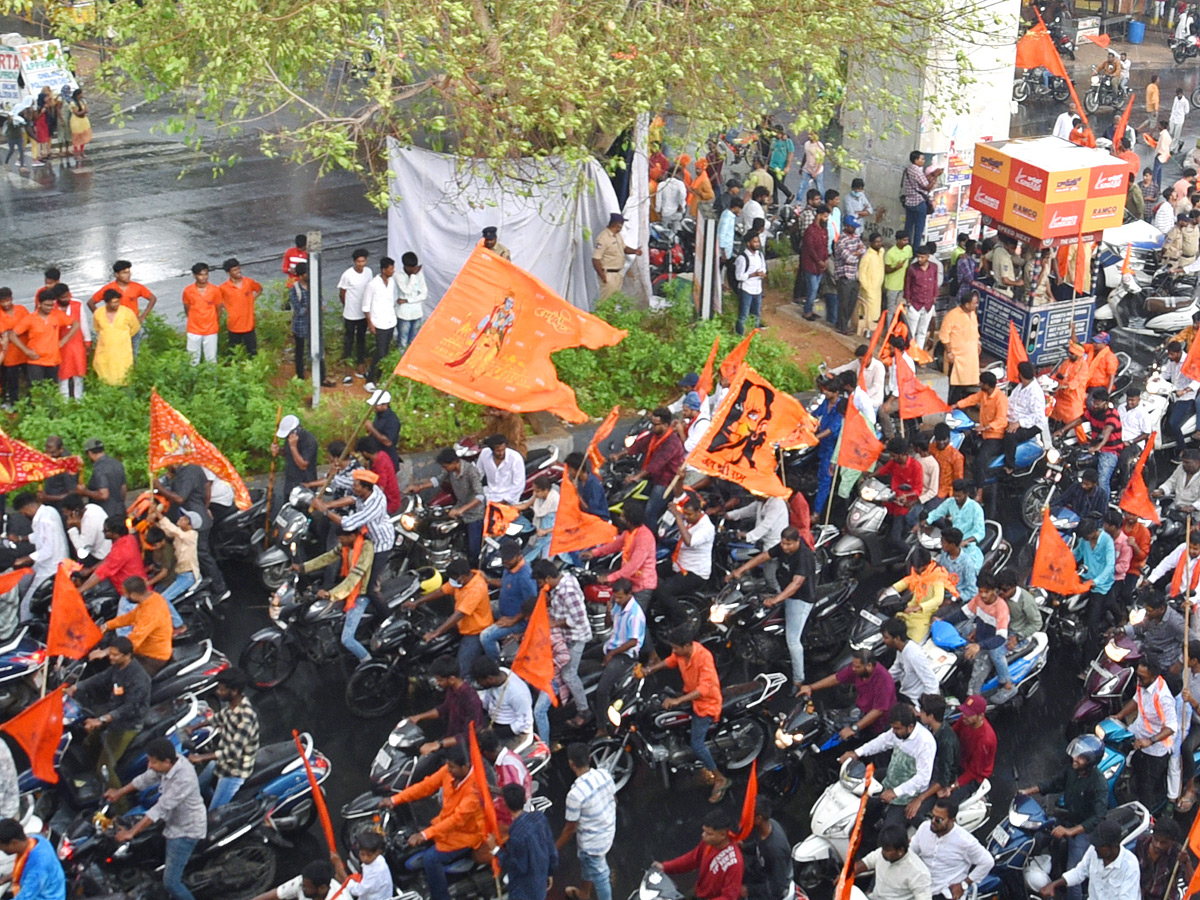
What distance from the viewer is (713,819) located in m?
8.60

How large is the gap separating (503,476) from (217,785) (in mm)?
4349

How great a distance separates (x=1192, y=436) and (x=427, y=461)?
26.4ft

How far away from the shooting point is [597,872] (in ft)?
30.1

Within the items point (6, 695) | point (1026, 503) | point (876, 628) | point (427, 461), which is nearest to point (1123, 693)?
point (876, 628)

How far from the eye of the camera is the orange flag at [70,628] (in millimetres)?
10383

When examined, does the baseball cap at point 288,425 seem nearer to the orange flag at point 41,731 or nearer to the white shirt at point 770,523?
the white shirt at point 770,523

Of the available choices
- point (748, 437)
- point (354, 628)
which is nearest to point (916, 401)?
point (748, 437)

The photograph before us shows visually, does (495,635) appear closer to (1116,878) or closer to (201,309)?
(1116,878)

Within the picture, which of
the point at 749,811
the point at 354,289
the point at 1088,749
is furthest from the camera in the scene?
the point at 354,289

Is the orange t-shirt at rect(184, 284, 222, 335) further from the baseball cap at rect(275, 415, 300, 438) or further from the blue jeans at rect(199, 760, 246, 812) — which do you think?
the blue jeans at rect(199, 760, 246, 812)

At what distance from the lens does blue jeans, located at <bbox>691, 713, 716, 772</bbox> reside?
10.3 m

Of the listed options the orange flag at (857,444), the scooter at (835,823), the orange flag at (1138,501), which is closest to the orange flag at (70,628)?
the scooter at (835,823)

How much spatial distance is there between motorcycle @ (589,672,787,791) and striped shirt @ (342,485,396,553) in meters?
2.38

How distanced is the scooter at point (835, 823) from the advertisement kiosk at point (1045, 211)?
9457 mm
